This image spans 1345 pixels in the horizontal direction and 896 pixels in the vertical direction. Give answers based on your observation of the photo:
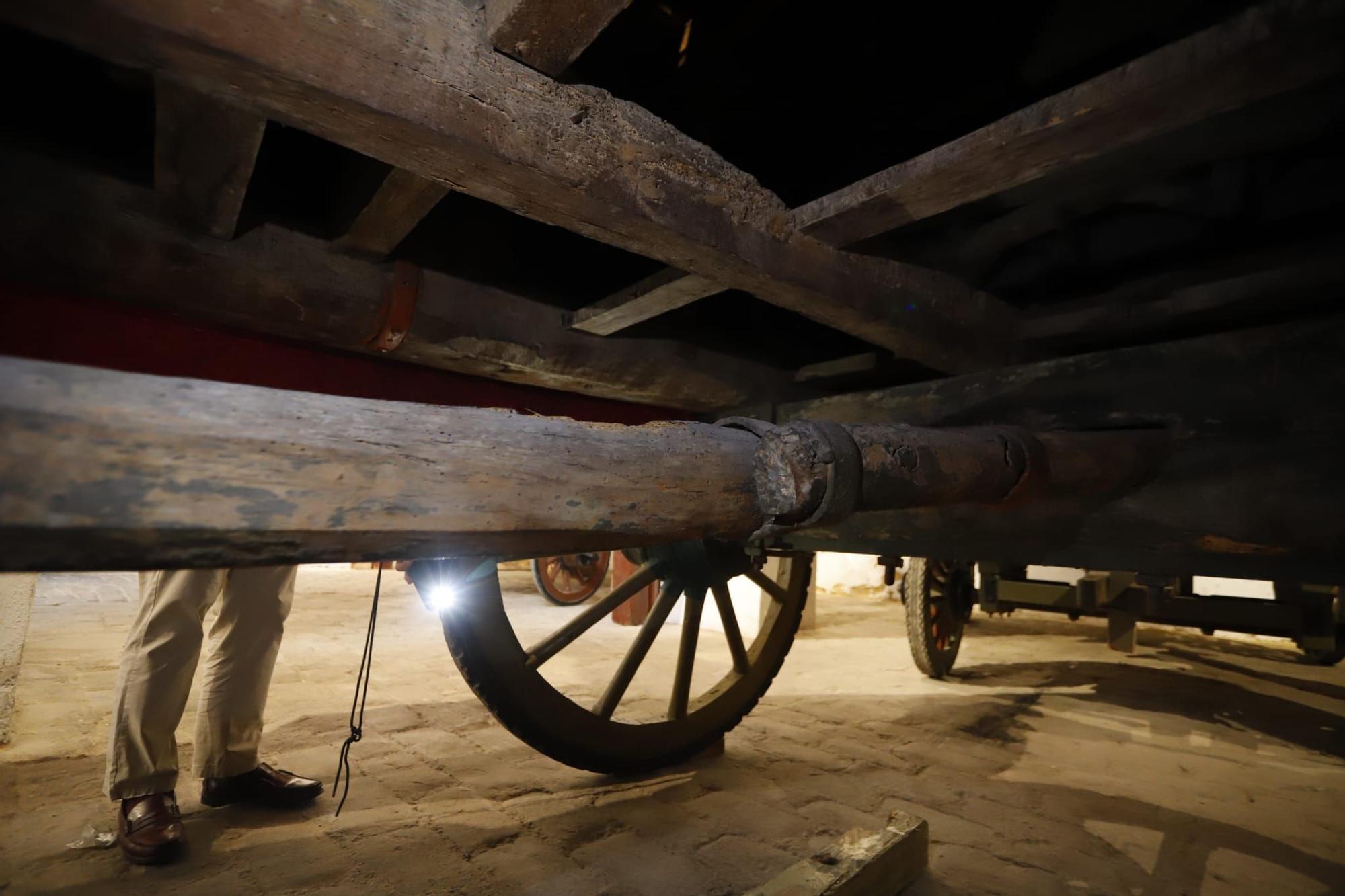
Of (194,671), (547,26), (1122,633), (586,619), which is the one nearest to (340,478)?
(547,26)

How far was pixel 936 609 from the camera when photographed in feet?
13.6

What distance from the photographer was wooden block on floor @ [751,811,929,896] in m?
1.50

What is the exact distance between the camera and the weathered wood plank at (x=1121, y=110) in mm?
879

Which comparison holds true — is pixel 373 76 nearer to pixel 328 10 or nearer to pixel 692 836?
pixel 328 10

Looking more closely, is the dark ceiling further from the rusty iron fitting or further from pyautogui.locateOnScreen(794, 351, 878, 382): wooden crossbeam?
the rusty iron fitting

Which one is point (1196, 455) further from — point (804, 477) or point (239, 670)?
point (239, 670)

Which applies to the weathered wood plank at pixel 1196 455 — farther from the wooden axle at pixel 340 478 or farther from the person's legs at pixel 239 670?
the person's legs at pixel 239 670

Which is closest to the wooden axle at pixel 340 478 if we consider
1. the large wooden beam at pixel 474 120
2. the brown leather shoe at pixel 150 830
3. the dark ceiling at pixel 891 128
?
the large wooden beam at pixel 474 120

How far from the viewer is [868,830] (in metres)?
1.81

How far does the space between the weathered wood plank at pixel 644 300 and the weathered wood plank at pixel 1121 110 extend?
1.19 ft

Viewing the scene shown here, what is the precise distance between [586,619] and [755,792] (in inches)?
34.0

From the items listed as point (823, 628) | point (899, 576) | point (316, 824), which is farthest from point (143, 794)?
point (899, 576)

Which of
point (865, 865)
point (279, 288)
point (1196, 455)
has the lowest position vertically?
point (865, 865)

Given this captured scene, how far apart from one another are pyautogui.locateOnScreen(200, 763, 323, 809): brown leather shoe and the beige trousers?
34mm
